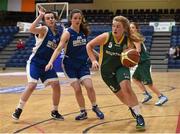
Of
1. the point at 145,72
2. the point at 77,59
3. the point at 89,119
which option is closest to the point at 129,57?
the point at 77,59

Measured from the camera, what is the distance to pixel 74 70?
6.06 meters

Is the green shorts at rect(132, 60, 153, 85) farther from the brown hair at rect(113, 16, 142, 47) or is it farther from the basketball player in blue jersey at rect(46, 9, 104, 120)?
the brown hair at rect(113, 16, 142, 47)

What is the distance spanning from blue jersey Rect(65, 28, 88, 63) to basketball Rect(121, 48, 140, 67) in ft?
3.03

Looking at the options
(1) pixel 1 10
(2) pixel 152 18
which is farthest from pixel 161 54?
(1) pixel 1 10

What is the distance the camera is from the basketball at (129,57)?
5297mm

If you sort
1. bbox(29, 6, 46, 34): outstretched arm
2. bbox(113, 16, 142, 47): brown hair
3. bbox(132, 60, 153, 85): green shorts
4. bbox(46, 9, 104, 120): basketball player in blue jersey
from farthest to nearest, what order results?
bbox(132, 60, 153, 85): green shorts < bbox(46, 9, 104, 120): basketball player in blue jersey < bbox(29, 6, 46, 34): outstretched arm < bbox(113, 16, 142, 47): brown hair

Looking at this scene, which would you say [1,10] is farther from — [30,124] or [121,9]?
[30,124]

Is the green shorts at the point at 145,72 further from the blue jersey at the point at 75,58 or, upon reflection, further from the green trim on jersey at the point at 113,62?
the green trim on jersey at the point at 113,62

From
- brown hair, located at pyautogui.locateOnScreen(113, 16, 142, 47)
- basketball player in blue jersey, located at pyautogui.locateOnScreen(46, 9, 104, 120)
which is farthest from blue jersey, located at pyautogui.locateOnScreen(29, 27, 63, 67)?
brown hair, located at pyautogui.locateOnScreen(113, 16, 142, 47)

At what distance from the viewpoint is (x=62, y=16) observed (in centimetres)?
2216

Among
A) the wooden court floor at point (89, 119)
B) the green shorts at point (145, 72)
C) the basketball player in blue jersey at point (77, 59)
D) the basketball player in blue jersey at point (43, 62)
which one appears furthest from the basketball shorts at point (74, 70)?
the green shorts at point (145, 72)

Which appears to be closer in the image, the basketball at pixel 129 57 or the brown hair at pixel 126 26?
the basketball at pixel 129 57

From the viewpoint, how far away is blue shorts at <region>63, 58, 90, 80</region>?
6051mm

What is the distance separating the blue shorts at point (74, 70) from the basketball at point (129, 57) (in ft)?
2.93
